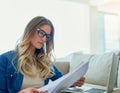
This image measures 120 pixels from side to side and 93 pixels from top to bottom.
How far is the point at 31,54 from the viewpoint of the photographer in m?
1.20

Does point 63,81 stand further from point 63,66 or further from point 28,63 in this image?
point 63,66

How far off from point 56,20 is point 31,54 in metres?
2.50

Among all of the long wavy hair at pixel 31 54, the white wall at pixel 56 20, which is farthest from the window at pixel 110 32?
the long wavy hair at pixel 31 54

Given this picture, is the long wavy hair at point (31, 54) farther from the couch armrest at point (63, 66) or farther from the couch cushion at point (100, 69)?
the couch armrest at point (63, 66)

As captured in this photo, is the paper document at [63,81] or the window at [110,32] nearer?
the paper document at [63,81]

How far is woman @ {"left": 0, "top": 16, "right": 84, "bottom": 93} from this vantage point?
1.09 metres

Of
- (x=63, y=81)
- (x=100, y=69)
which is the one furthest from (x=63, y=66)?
(x=63, y=81)

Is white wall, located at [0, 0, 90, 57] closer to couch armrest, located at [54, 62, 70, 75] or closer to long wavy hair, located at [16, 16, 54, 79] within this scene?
couch armrest, located at [54, 62, 70, 75]

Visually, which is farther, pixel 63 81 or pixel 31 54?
pixel 31 54

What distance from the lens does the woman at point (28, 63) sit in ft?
3.57

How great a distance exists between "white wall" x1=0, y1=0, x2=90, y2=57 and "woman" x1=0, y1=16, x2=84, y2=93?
6.42 feet

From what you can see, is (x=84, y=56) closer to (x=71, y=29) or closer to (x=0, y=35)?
(x=0, y=35)

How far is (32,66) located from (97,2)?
3.13 meters

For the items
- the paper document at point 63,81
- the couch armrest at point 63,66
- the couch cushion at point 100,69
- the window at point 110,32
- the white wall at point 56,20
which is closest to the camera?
the paper document at point 63,81
